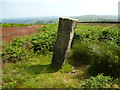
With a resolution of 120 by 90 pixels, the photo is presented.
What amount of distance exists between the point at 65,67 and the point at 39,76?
1.08 metres

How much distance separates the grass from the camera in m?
4.01

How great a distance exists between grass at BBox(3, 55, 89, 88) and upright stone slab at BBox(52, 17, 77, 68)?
31 cm

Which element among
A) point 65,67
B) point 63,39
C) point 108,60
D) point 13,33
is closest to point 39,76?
point 65,67

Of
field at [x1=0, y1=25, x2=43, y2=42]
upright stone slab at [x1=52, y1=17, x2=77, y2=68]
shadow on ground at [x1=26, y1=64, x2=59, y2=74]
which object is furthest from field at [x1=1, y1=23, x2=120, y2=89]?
field at [x1=0, y1=25, x2=43, y2=42]

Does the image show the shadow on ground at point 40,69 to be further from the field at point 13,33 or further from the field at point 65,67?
the field at point 13,33

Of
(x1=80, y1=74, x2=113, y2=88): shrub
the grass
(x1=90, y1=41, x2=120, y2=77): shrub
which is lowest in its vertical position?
the grass

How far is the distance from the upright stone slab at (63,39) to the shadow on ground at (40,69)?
219mm

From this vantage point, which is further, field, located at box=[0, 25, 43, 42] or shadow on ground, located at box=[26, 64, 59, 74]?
field, located at box=[0, 25, 43, 42]

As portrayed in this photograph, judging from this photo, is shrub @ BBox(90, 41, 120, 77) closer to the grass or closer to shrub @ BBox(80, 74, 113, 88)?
the grass

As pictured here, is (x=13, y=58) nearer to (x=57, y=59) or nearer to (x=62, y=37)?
(x=57, y=59)

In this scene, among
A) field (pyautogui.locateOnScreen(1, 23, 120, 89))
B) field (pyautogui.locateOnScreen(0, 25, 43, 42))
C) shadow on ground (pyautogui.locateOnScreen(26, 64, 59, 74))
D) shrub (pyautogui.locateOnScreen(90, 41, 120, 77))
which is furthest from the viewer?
field (pyautogui.locateOnScreen(0, 25, 43, 42))

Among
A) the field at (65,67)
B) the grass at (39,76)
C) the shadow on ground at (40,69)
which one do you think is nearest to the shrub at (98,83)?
the field at (65,67)

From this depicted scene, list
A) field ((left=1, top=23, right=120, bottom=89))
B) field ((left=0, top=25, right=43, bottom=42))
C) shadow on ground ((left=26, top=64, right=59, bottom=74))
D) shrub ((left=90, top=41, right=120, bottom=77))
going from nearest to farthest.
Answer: field ((left=1, top=23, right=120, bottom=89)), shrub ((left=90, top=41, right=120, bottom=77)), shadow on ground ((left=26, top=64, right=59, bottom=74)), field ((left=0, top=25, right=43, bottom=42))

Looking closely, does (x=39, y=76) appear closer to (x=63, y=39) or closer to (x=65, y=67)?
(x=65, y=67)
